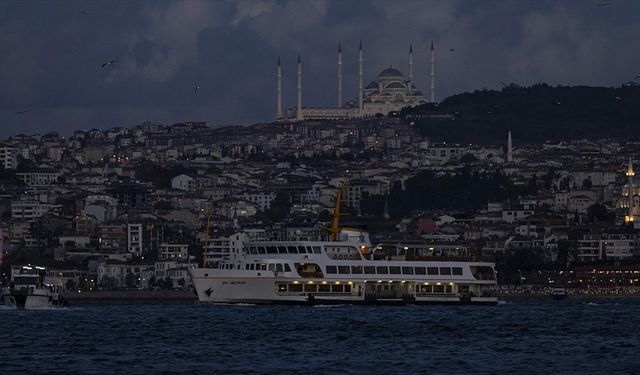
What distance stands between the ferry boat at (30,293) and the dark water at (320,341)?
860mm

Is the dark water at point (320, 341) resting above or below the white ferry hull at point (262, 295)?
below

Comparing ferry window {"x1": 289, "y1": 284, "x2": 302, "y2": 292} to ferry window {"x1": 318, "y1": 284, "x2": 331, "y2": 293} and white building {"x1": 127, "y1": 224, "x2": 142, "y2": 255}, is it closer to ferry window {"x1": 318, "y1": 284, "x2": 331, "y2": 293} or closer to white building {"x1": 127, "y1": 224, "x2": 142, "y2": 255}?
ferry window {"x1": 318, "y1": 284, "x2": 331, "y2": 293}

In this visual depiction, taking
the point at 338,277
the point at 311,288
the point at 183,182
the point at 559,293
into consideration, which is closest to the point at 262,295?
the point at 311,288

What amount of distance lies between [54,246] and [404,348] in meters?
76.4

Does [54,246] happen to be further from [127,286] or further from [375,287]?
[375,287]

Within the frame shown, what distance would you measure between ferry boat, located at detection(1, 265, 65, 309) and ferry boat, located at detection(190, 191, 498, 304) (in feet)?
14.5

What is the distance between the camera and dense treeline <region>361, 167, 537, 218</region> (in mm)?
146500

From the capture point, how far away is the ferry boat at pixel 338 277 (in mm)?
74312

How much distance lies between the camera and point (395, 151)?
192 meters

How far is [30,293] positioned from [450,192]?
83289mm

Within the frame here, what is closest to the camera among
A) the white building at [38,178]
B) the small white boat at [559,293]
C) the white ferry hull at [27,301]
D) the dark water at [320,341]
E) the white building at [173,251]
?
the dark water at [320,341]

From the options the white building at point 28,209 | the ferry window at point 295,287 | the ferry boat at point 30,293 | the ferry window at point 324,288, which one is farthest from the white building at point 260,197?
the ferry window at point 295,287

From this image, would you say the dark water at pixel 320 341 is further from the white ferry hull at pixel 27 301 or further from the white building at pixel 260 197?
the white building at pixel 260 197

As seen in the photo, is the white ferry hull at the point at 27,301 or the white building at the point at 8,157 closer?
the white ferry hull at the point at 27,301
